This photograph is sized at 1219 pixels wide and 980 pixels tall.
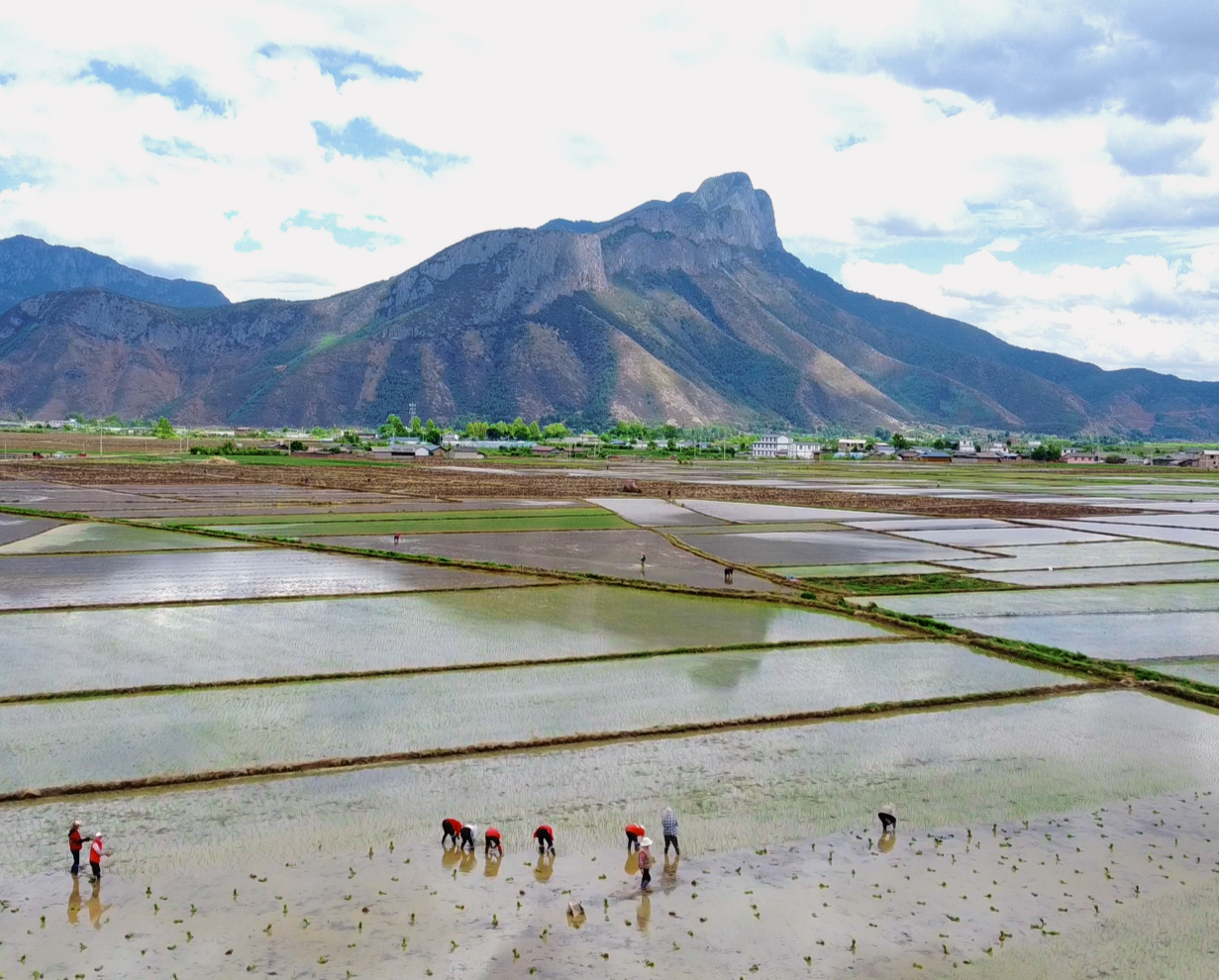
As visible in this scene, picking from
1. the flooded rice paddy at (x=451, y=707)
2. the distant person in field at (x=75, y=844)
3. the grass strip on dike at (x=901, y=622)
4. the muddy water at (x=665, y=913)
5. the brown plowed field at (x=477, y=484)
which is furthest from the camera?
the brown plowed field at (x=477, y=484)

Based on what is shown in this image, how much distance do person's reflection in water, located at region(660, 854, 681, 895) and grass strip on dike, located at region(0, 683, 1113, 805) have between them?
462 centimetres

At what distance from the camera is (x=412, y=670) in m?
21.5

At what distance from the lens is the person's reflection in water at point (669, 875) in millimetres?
11891

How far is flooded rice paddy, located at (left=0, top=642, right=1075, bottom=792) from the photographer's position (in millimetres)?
16062

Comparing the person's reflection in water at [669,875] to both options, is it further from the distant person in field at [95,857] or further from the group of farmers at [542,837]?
the distant person in field at [95,857]

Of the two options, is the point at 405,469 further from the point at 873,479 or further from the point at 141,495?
the point at 873,479

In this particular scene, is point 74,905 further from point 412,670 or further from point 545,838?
point 412,670

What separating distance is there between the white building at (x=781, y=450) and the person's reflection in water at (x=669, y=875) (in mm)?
152516

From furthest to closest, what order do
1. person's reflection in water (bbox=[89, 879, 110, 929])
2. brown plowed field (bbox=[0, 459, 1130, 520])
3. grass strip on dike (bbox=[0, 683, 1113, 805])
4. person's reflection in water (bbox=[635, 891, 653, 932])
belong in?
brown plowed field (bbox=[0, 459, 1130, 520]) < grass strip on dike (bbox=[0, 683, 1113, 805]) < person's reflection in water (bbox=[635, 891, 653, 932]) < person's reflection in water (bbox=[89, 879, 110, 929])

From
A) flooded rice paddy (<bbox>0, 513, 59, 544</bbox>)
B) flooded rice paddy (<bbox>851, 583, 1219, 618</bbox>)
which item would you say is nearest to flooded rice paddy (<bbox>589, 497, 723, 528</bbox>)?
flooded rice paddy (<bbox>851, 583, 1219, 618</bbox>)

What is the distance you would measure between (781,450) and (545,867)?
159 metres

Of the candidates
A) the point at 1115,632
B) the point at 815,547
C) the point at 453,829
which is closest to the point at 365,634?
the point at 453,829

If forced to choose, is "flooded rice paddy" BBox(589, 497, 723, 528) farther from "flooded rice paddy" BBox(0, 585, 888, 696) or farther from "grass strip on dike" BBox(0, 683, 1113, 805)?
"grass strip on dike" BBox(0, 683, 1113, 805)

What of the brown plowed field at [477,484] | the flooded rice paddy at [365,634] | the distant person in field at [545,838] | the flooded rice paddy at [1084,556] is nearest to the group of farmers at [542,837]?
the distant person in field at [545,838]
